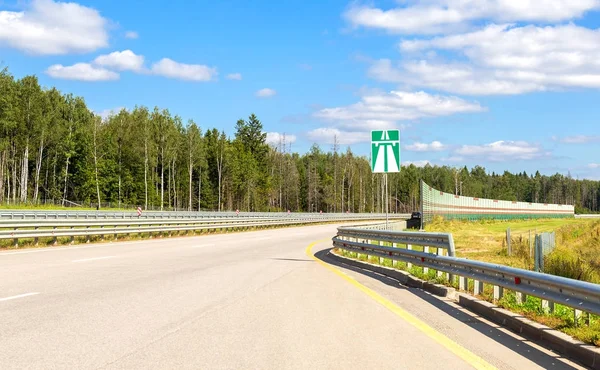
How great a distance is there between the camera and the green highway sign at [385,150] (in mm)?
18203

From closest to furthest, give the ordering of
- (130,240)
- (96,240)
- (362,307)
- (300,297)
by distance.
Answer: (362,307) → (300,297) → (96,240) → (130,240)

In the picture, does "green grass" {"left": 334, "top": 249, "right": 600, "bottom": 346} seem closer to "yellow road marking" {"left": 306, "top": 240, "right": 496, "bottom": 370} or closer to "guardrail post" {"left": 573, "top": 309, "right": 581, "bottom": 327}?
"guardrail post" {"left": 573, "top": 309, "right": 581, "bottom": 327}

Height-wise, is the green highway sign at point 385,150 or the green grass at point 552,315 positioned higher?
the green highway sign at point 385,150

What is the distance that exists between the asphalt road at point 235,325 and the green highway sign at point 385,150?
4.96 meters

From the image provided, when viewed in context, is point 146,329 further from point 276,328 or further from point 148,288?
point 148,288

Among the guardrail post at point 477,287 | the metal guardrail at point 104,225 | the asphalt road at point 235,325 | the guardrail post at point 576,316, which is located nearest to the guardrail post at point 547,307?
the guardrail post at point 576,316

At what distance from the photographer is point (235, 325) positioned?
26.0 feet

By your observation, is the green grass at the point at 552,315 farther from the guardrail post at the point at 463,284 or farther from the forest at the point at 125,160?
the forest at the point at 125,160

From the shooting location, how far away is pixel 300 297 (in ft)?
35.3

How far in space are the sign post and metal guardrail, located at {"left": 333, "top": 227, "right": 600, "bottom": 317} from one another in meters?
2.56

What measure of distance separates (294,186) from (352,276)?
120 meters

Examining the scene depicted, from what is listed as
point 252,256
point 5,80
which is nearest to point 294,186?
point 5,80

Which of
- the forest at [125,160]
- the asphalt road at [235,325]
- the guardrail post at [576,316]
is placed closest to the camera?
the asphalt road at [235,325]

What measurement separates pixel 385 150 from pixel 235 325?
37.1 feet
